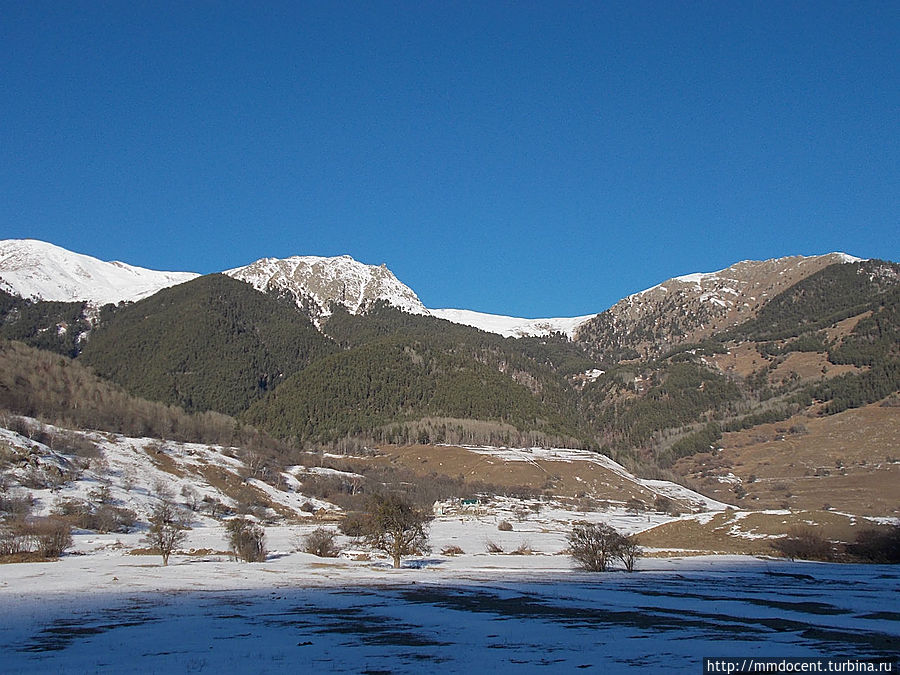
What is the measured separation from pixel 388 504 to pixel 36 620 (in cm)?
3780

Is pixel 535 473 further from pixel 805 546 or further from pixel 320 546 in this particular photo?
pixel 320 546

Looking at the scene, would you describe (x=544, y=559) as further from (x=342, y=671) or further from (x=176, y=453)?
(x=176, y=453)

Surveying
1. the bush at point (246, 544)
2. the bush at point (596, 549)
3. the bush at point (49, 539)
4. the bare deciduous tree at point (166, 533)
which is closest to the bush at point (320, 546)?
the bush at point (246, 544)

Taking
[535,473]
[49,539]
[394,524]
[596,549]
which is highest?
[535,473]

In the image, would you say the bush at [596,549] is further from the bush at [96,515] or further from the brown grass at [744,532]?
the bush at [96,515]

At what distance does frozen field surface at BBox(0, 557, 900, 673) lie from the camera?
18.5 meters

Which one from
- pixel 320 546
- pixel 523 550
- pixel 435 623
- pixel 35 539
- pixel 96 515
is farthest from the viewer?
pixel 96 515

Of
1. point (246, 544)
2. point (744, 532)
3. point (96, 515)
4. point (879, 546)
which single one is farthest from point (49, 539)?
point (879, 546)

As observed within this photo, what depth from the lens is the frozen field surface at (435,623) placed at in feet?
60.7

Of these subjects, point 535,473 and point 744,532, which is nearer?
point 744,532

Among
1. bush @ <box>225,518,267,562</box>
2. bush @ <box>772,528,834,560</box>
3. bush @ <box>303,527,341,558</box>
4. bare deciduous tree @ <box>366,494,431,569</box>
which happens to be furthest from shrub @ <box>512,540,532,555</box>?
bush @ <box>225,518,267,562</box>

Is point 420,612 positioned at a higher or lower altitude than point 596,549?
higher

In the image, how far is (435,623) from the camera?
25812 millimetres

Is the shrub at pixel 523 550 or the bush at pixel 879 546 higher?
the bush at pixel 879 546
